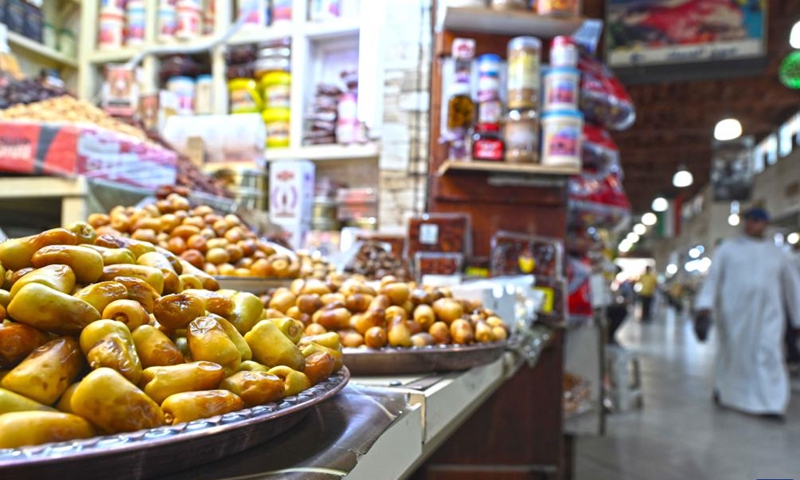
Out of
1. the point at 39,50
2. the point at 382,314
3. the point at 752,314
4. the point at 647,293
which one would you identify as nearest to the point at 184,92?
the point at 39,50

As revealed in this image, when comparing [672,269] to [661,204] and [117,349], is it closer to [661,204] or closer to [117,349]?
[661,204]

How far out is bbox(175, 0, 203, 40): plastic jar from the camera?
4266mm

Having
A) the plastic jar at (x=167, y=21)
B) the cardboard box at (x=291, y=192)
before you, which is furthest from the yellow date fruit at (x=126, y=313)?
the plastic jar at (x=167, y=21)

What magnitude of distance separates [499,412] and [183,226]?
5.64 feet

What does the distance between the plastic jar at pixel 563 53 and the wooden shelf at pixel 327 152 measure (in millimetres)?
1358

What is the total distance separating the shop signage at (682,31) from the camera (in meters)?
4.21

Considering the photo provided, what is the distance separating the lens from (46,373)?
59 centimetres

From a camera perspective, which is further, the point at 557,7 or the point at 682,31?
the point at 682,31

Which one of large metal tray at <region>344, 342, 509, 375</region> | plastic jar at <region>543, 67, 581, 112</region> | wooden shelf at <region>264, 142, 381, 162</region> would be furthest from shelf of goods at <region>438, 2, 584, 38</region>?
large metal tray at <region>344, 342, 509, 375</region>

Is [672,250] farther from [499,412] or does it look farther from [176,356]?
[176,356]

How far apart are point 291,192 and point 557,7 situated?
1866 millimetres

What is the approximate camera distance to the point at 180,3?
14.2ft

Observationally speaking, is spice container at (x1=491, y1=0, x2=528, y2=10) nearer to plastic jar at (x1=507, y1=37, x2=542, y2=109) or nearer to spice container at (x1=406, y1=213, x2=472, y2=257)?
plastic jar at (x1=507, y1=37, x2=542, y2=109)

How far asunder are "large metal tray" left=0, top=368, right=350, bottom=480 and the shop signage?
4.18m
